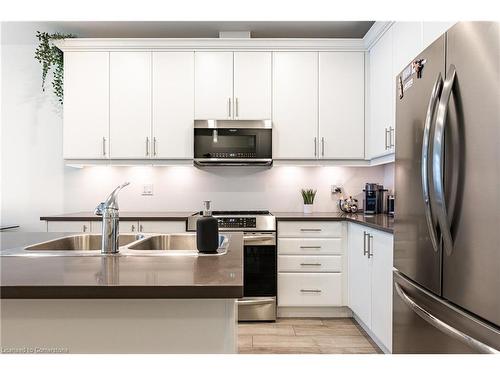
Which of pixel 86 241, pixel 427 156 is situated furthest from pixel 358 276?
pixel 86 241

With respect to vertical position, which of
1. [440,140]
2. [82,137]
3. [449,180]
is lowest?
[449,180]

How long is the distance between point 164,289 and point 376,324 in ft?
6.70

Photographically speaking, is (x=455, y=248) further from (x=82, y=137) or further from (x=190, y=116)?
(x=82, y=137)

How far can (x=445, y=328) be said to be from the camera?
1.20 m

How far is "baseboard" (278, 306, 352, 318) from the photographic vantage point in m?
3.14

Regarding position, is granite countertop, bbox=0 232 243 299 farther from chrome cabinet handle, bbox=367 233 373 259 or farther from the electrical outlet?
the electrical outlet

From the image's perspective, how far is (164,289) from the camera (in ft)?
2.77

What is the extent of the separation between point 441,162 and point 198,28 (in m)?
2.94

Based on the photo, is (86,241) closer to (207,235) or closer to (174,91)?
(207,235)

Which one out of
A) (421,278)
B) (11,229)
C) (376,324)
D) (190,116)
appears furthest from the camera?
(11,229)

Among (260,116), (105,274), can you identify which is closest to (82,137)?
(260,116)

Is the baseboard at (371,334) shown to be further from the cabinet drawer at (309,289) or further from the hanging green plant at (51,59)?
the hanging green plant at (51,59)

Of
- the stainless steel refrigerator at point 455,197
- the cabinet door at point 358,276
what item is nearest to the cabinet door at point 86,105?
the cabinet door at point 358,276

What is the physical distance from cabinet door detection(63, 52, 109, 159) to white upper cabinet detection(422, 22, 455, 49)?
2655mm
